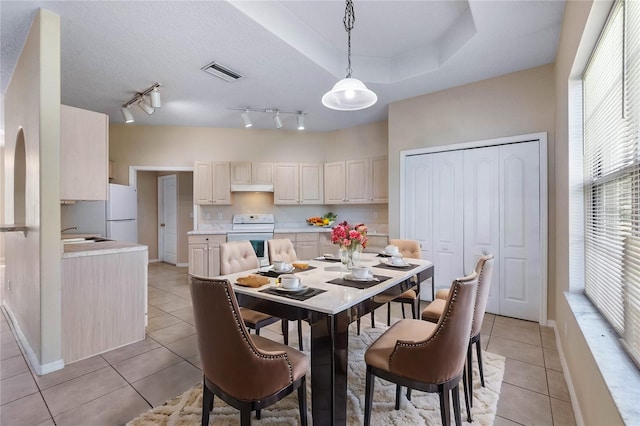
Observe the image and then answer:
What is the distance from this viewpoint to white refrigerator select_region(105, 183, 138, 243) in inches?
198

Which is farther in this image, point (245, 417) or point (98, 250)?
point (98, 250)

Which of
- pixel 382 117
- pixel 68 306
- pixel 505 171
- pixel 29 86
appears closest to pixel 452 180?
pixel 505 171

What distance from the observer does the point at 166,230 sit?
6949 millimetres

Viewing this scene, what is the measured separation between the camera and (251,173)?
5512 millimetres

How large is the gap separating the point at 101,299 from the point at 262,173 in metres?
3.40

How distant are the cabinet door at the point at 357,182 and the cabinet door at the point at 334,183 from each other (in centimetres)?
10

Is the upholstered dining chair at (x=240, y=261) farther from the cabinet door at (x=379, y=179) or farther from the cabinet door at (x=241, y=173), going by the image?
the cabinet door at (x=241, y=173)

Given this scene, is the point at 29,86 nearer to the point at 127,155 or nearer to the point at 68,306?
the point at 68,306

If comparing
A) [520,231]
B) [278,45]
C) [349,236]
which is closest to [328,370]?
[349,236]

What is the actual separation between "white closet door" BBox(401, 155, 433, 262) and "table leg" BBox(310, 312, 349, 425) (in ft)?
9.07

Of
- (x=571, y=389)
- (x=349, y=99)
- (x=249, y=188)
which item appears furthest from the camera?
(x=249, y=188)

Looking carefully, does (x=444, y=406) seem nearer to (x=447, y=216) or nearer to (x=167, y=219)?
(x=447, y=216)

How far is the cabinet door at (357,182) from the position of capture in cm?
511

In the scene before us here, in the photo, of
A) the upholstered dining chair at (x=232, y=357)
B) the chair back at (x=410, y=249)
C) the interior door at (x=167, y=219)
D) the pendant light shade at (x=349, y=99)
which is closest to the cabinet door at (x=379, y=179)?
the chair back at (x=410, y=249)
